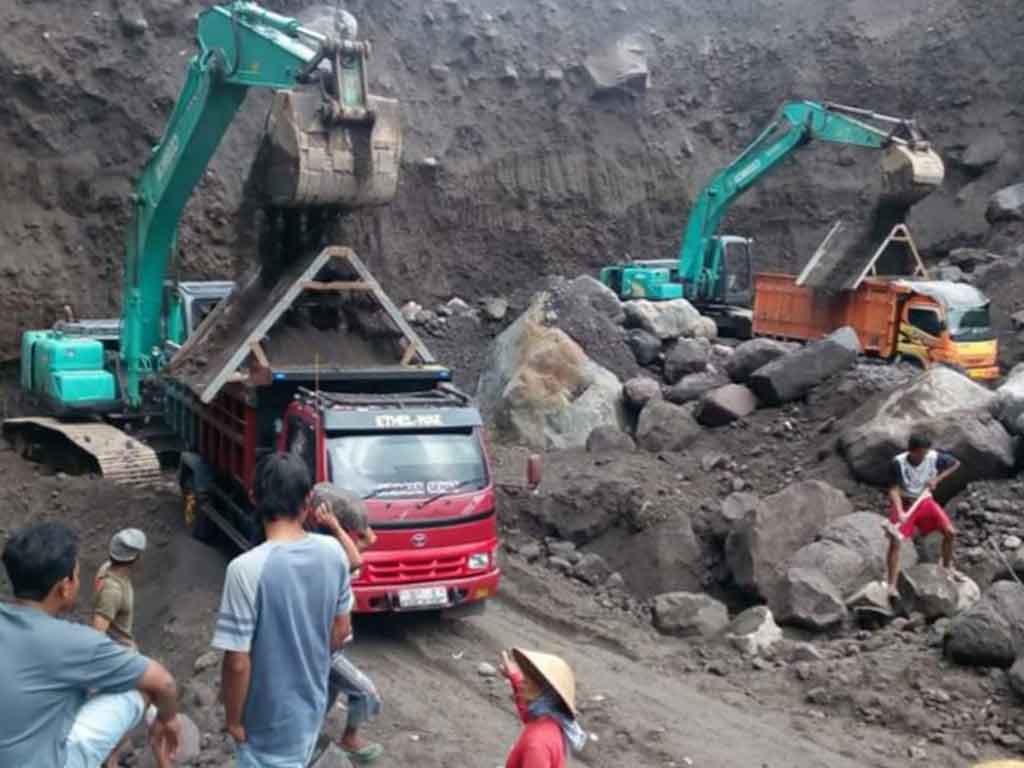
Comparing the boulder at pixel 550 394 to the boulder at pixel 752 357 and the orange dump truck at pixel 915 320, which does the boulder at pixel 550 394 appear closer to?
the boulder at pixel 752 357

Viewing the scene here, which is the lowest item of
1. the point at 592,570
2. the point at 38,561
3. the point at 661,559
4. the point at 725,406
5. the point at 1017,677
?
the point at 592,570

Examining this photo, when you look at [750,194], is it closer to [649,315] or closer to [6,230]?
[649,315]

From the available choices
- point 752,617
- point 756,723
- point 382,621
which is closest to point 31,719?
point 756,723

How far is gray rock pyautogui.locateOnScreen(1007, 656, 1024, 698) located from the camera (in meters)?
8.74

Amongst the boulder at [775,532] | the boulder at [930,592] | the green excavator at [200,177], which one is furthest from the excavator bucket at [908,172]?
the green excavator at [200,177]

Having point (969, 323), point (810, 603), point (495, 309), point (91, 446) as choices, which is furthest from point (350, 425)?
point (495, 309)

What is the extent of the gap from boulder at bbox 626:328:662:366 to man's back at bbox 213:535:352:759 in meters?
15.9

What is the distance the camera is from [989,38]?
30.6 metres

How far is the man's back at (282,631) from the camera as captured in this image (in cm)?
444

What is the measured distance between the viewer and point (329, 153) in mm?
10562

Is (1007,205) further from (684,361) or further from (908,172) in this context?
(684,361)

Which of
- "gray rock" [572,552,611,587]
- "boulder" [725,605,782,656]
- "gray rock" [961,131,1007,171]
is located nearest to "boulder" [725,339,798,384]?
"gray rock" [572,552,611,587]

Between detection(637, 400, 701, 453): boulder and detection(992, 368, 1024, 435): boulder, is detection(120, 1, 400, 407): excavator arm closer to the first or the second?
detection(637, 400, 701, 453): boulder

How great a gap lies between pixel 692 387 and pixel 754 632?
26.6 ft
